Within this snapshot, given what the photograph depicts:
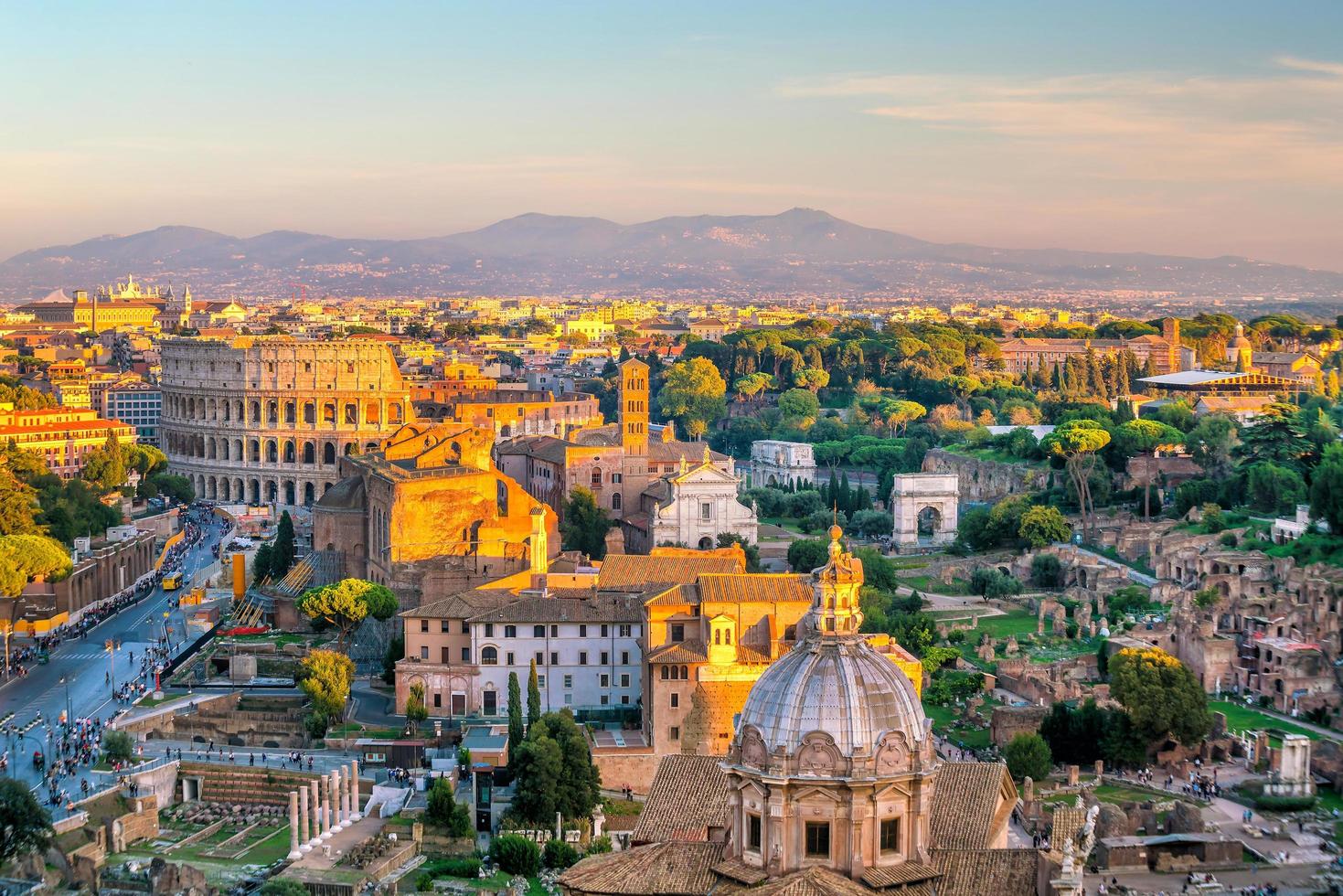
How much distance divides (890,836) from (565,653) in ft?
64.5

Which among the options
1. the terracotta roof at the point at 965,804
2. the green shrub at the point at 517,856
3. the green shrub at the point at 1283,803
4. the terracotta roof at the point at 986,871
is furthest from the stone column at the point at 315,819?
the green shrub at the point at 1283,803

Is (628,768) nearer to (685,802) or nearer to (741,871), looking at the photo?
(685,802)

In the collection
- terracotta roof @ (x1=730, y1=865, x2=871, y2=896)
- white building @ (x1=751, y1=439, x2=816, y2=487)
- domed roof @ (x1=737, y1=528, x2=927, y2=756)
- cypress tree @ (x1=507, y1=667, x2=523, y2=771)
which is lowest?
white building @ (x1=751, y1=439, x2=816, y2=487)

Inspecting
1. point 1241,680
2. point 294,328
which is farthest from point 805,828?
point 294,328

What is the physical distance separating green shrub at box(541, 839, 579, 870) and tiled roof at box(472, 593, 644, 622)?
25.6 feet

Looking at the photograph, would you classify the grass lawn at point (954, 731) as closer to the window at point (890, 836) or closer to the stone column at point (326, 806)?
the stone column at point (326, 806)

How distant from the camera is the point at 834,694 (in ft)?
70.6

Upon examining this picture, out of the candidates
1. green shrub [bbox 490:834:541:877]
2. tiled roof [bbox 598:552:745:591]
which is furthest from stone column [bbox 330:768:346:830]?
tiled roof [bbox 598:552:745:591]

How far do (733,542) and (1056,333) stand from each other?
11338 cm

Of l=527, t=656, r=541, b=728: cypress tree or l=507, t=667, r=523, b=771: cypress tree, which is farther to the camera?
l=527, t=656, r=541, b=728: cypress tree

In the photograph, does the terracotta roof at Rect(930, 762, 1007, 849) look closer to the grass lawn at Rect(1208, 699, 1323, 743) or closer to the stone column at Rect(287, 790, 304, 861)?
the stone column at Rect(287, 790, 304, 861)

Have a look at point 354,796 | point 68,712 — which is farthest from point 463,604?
point 68,712

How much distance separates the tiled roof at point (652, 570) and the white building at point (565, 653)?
68.0 inches

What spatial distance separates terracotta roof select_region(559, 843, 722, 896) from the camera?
2247cm
